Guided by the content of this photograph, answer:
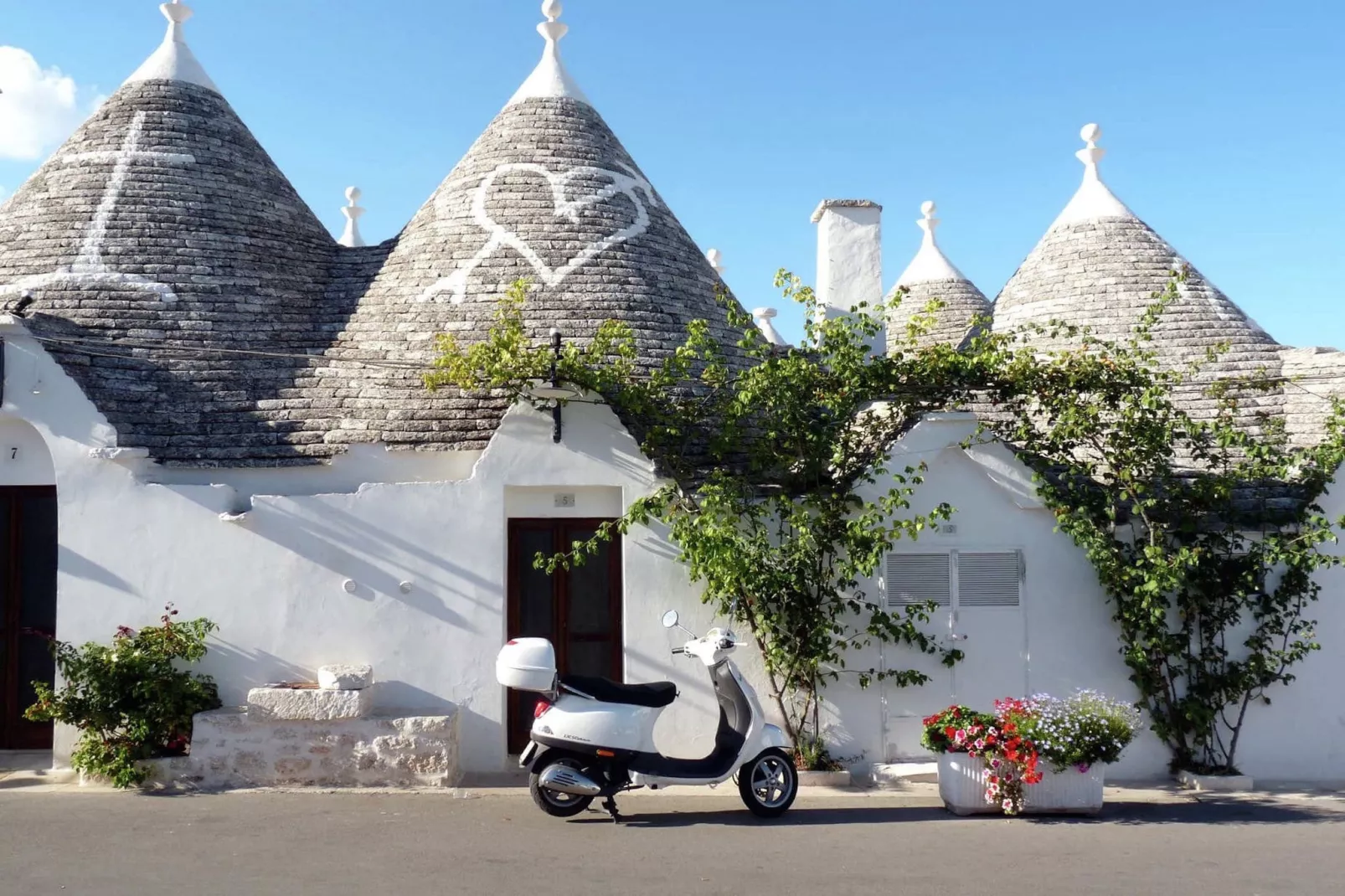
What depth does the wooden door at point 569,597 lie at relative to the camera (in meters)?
9.45

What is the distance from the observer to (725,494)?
28.9 feet

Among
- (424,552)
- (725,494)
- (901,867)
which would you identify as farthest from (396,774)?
(901,867)

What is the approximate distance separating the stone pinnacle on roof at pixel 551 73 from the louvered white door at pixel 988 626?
23.7 feet

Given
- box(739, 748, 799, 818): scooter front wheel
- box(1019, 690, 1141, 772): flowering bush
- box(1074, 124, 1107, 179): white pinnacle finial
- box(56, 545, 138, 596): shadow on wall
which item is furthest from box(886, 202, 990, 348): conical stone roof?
box(56, 545, 138, 596): shadow on wall

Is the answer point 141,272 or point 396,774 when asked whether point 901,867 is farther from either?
point 141,272

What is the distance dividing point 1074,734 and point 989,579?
187 cm

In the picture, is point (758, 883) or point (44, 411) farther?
point (44, 411)

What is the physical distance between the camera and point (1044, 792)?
774cm

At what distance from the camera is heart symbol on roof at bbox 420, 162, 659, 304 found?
1083 cm

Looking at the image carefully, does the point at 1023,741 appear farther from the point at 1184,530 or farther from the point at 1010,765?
the point at 1184,530

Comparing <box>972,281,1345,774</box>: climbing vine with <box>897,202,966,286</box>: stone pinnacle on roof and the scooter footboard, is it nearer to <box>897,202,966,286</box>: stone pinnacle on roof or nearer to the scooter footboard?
the scooter footboard

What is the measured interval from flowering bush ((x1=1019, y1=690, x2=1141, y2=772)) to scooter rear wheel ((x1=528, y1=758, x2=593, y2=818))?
3.21 meters

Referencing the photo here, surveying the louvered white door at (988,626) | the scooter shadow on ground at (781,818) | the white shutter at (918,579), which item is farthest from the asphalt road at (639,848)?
the white shutter at (918,579)

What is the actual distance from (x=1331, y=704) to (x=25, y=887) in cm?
991
